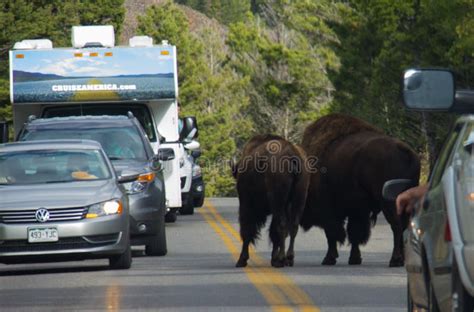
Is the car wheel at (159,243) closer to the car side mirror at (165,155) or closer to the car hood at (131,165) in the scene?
the car hood at (131,165)

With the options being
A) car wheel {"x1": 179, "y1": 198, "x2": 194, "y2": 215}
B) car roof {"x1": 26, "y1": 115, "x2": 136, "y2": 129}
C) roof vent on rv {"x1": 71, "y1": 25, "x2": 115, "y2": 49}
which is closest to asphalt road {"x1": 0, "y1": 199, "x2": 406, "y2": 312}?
car roof {"x1": 26, "y1": 115, "x2": 136, "y2": 129}

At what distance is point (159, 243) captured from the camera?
65.0 ft

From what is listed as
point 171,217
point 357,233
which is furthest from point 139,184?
point 171,217

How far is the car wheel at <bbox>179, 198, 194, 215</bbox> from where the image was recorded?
32312 mm

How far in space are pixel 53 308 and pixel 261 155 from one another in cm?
499

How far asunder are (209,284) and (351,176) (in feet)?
12.2

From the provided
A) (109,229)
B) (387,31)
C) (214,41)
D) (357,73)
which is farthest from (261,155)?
(214,41)

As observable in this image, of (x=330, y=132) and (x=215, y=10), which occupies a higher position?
(x=330, y=132)

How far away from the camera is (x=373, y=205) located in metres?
18.6

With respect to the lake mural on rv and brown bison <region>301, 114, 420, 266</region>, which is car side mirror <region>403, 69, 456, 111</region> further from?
the lake mural on rv

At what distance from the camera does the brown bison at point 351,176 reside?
715 inches

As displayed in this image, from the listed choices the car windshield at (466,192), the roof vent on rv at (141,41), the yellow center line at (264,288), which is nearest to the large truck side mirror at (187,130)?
the roof vent on rv at (141,41)

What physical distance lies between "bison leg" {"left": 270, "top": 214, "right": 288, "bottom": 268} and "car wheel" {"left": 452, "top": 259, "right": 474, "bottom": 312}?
9.87m

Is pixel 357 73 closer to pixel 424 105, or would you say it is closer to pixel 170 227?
pixel 170 227
